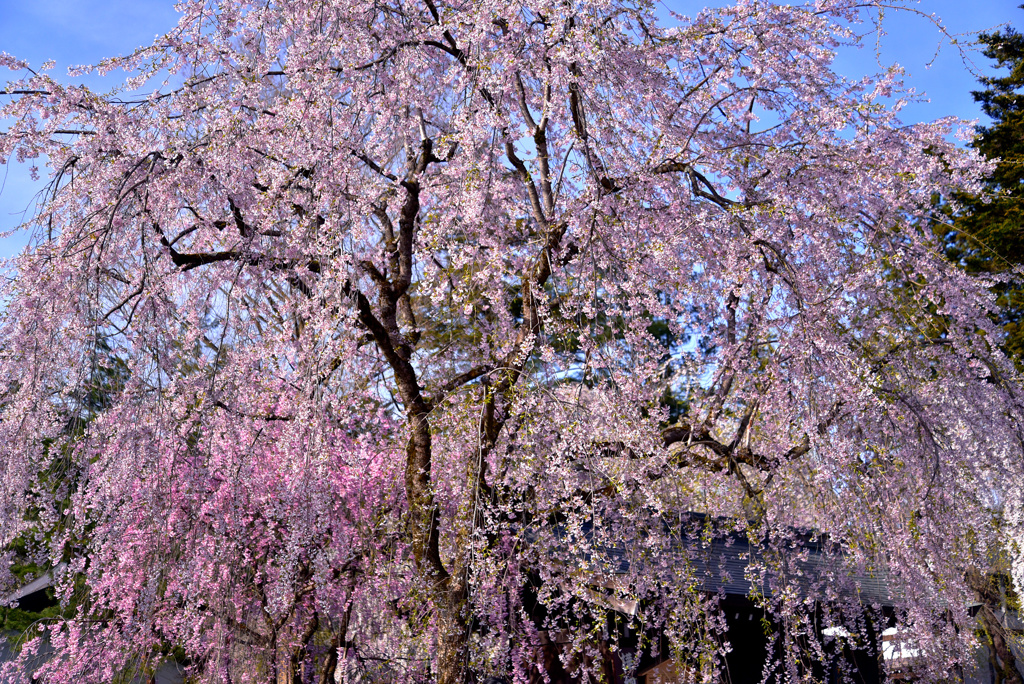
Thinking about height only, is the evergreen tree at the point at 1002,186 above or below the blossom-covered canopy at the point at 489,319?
above

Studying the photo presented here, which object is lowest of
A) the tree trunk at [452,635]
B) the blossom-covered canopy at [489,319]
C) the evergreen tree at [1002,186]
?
the tree trunk at [452,635]

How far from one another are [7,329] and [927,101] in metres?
7.75

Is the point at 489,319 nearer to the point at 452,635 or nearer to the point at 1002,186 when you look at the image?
the point at 452,635

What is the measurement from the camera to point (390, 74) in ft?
20.7

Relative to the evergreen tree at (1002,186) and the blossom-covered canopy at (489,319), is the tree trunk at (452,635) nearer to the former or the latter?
the blossom-covered canopy at (489,319)

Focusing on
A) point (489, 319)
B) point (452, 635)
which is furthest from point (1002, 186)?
point (452, 635)

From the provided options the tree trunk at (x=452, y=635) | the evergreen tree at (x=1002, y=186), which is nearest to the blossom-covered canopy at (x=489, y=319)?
the tree trunk at (x=452, y=635)

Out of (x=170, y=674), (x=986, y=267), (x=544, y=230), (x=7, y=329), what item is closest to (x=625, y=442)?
(x=544, y=230)

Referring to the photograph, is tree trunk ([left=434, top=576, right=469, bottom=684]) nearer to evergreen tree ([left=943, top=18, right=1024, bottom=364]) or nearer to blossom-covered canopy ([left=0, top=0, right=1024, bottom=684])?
blossom-covered canopy ([left=0, top=0, right=1024, bottom=684])

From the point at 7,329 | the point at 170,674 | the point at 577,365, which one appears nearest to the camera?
the point at 7,329

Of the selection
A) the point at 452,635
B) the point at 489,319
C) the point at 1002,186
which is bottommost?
the point at 452,635

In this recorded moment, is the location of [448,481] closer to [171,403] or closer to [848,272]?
[171,403]

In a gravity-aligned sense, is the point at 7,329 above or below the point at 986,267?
below

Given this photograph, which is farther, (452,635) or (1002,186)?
(1002,186)
